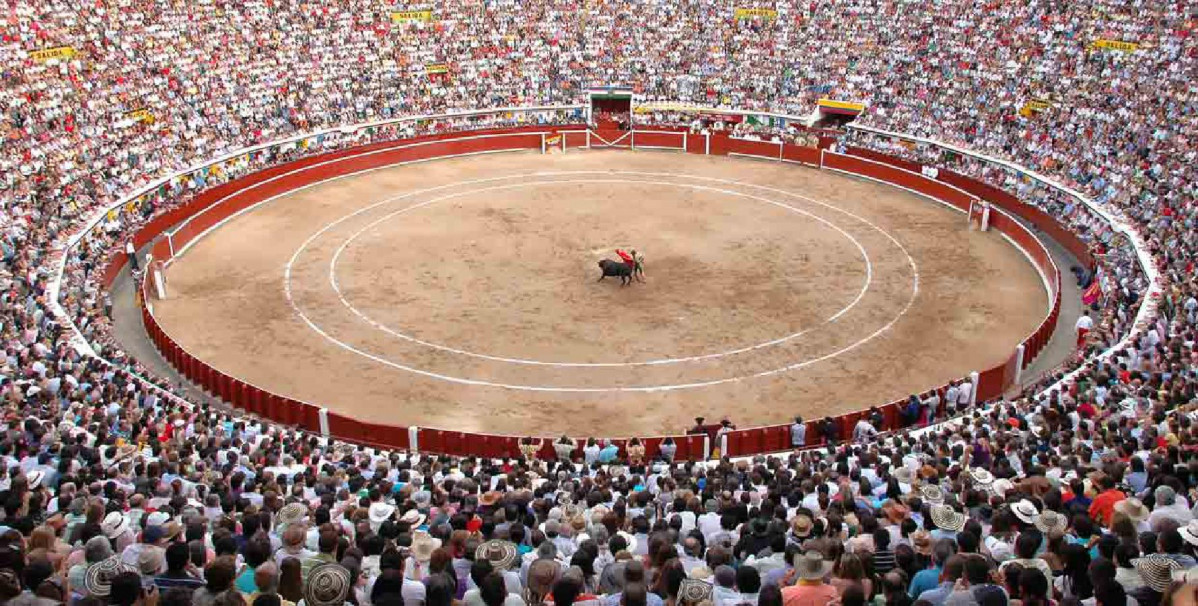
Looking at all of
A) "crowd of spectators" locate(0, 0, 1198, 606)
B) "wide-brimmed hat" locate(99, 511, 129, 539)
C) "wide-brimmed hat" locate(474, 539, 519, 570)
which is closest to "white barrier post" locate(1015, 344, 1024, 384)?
"crowd of spectators" locate(0, 0, 1198, 606)

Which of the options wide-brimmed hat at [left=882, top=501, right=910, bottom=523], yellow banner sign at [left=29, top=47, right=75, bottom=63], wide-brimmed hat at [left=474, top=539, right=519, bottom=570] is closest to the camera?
wide-brimmed hat at [left=474, top=539, right=519, bottom=570]

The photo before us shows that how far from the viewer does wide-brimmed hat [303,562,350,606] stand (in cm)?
1005

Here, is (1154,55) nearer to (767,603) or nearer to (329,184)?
(329,184)

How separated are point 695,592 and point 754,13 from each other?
196ft

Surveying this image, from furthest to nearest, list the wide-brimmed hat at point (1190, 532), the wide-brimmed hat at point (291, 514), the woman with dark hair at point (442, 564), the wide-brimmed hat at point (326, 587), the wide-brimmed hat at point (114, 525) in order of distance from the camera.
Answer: the wide-brimmed hat at point (291, 514), the wide-brimmed hat at point (114, 525), the wide-brimmed hat at point (1190, 532), the woman with dark hair at point (442, 564), the wide-brimmed hat at point (326, 587)

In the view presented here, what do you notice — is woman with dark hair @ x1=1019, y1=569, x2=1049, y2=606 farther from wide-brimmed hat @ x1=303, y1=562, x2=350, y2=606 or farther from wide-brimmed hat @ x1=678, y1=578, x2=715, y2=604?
wide-brimmed hat @ x1=303, y1=562, x2=350, y2=606

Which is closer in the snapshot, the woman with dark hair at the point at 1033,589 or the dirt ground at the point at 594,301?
the woman with dark hair at the point at 1033,589

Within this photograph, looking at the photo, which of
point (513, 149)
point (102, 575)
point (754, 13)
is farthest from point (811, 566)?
point (754, 13)

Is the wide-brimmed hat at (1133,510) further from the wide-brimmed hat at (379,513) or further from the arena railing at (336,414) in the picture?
the arena railing at (336,414)

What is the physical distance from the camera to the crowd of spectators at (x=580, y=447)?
36.3ft

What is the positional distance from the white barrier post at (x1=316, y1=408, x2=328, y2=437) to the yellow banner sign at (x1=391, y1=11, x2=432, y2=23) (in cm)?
4234

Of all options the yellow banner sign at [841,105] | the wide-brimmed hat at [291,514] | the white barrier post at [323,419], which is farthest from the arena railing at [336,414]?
the wide-brimmed hat at [291,514]

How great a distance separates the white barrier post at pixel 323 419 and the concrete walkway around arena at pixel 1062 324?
1927 centimetres

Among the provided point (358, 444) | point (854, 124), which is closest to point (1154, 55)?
point (854, 124)
